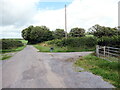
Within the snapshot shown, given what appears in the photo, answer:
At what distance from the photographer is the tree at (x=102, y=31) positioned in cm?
4312

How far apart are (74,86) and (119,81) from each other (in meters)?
1.90

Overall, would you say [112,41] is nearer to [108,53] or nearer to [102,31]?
[108,53]

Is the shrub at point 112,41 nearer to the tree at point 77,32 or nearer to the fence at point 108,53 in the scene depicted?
the fence at point 108,53

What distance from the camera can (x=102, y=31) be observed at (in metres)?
43.5

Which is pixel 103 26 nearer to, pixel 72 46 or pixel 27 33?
pixel 72 46

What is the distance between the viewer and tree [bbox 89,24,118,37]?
43.1 metres

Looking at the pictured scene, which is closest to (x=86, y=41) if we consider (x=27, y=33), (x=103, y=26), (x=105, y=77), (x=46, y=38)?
(x=105, y=77)

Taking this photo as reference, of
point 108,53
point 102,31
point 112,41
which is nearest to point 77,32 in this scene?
point 102,31

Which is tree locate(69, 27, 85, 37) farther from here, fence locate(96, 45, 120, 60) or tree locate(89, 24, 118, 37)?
fence locate(96, 45, 120, 60)

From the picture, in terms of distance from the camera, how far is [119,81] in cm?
459

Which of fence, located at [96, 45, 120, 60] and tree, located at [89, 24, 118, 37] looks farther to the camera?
tree, located at [89, 24, 118, 37]

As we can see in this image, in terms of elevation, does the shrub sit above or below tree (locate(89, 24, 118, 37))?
below

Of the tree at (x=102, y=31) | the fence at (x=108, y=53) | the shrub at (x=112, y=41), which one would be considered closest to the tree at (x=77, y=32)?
the tree at (x=102, y=31)

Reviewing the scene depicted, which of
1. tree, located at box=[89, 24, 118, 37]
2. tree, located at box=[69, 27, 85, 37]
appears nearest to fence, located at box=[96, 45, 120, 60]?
tree, located at box=[89, 24, 118, 37]
